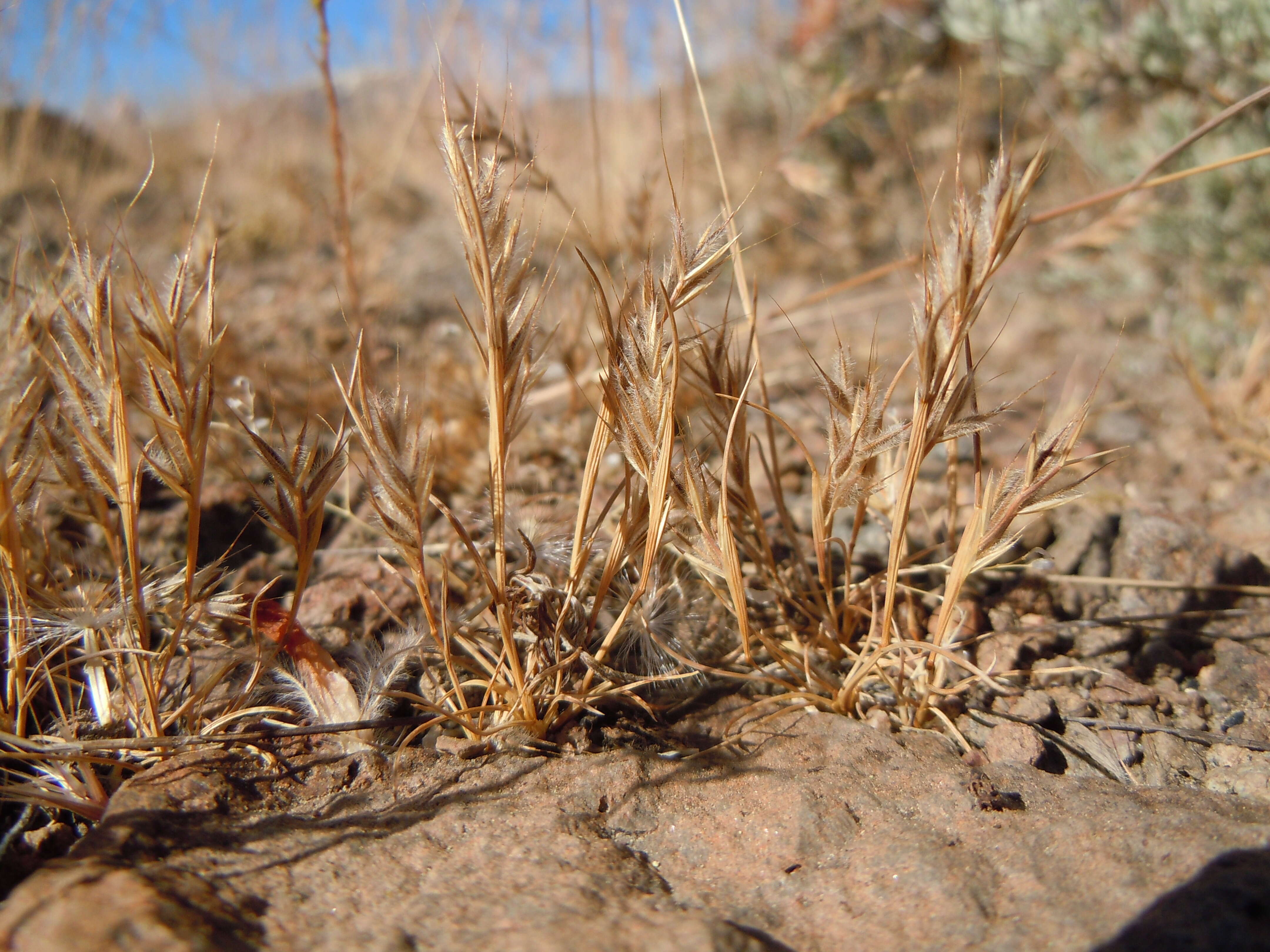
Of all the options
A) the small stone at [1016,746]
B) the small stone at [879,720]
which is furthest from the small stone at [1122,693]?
the small stone at [879,720]

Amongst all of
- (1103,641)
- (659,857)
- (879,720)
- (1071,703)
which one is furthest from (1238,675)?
(659,857)

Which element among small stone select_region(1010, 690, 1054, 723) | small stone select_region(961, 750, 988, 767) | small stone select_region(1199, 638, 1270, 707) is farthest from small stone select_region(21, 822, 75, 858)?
small stone select_region(1199, 638, 1270, 707)

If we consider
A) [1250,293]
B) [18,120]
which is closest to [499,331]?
[1250,293]

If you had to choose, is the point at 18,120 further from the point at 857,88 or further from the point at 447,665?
the point at 447,665

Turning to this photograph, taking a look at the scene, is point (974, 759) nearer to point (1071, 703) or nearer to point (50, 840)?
point (1071, 703)

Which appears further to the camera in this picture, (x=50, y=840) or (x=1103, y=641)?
(x=1103, y=641)

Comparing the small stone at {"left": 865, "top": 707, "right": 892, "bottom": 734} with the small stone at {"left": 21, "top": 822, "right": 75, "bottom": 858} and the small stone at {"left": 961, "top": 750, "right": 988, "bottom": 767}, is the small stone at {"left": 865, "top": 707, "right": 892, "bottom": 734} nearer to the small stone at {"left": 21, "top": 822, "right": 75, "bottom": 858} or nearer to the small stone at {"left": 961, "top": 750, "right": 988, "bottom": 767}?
the small stone at {"left": 961, "top": 750, "right": 988, "bottom": 767}
